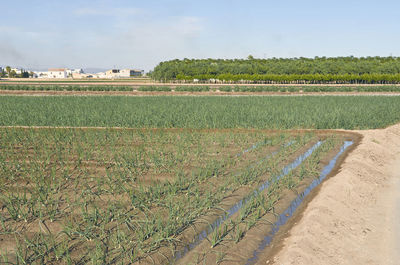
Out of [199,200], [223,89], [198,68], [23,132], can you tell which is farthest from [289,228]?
[198,68]

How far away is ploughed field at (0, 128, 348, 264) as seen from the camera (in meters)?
5.57

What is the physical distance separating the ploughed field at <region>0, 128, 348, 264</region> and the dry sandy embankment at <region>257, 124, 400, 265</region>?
0.85m

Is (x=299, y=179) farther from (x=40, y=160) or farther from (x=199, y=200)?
(x=40, y=160)

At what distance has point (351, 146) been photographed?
14062 mm

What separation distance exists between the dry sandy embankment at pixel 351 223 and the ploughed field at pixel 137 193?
2.78 ft

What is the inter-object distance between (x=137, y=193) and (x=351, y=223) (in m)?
4.63

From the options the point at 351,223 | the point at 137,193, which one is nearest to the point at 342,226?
the point at 351,223

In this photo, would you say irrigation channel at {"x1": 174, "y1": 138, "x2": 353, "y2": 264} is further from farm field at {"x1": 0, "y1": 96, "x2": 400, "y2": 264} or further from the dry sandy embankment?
the dry sandy embankment

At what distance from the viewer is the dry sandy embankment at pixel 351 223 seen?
5559 mm

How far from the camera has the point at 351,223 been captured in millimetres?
6887

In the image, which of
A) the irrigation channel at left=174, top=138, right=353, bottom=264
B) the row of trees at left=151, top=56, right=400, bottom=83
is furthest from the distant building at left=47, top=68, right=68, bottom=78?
the irrigation channel at left=174, top=138, right=353, bottom=264

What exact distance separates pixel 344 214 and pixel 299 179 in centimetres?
210

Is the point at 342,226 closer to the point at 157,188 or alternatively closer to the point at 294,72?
the point at 157,188

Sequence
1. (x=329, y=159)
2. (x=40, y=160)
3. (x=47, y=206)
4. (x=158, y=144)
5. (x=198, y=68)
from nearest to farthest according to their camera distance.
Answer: (x=47, y=206)
(x=40, y=160)
(x=329, y=159)
(x=158, y=144)
(x=198, y=68)
